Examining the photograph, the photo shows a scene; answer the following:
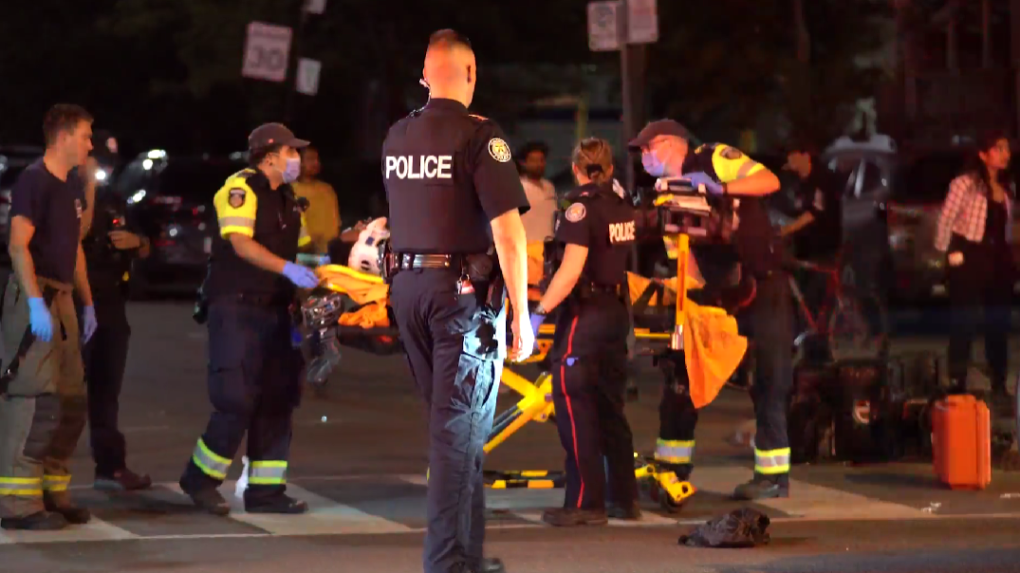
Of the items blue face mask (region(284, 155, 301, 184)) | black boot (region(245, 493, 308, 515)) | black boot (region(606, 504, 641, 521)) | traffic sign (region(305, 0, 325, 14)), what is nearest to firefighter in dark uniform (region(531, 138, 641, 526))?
black boot (region(606, 504, 641, 521))

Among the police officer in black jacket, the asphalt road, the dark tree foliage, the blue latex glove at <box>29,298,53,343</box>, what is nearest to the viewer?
the asphalt road

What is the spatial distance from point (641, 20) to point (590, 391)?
784 centimetres

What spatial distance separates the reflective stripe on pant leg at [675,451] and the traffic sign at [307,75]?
13.9 meters


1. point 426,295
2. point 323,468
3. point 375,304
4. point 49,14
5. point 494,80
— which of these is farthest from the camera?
point 49,14

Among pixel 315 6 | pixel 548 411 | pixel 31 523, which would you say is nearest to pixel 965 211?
pixel 548 411

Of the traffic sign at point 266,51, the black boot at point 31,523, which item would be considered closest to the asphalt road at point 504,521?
the black boot at point 31,523

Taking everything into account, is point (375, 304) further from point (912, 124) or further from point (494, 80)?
point (494, 80)

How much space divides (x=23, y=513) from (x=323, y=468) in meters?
2.57

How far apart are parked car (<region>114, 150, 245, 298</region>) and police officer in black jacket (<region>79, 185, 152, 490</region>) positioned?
12826mm

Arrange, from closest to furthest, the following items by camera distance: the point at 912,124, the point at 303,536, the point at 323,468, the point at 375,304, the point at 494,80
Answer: the point at 303,536 < the point at 375,304 < the point at 323,468 < the point at 912,124 < the point at 494,80

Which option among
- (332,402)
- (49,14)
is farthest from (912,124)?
(49,14)

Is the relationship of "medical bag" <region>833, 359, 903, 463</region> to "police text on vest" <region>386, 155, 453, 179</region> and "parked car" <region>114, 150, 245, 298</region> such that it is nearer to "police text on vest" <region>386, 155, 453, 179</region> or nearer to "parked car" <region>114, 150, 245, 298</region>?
"police text on vest" <region>386, 155, 453, 179</region>

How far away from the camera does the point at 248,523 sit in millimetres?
8938

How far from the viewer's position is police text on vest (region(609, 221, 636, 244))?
877 centimetres
